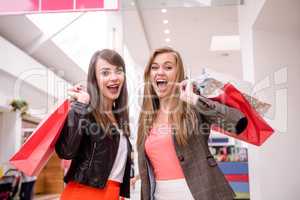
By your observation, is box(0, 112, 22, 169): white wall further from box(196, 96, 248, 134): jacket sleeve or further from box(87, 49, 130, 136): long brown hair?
box(196, 96, 248, 134): jacket sleeve

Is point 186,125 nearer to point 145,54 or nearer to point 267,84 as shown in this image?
point 267,84

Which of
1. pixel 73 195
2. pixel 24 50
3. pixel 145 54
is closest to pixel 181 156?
pixel 73 195

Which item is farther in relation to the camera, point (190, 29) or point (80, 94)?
point (190, 29)

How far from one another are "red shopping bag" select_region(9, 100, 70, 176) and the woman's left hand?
0.63 meters

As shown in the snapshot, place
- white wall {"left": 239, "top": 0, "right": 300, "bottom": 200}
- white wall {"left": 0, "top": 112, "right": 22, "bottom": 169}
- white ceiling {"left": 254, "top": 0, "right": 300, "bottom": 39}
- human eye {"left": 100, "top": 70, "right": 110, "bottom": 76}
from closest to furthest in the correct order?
1. human eye {"left": 100, "top": 70, "right": 110, "bottom": 76}
2. white ceiling {"left": 254, "top": 0, "right": 300, "bottom": 39}
3. white wall {"left": 239, "top": 0, "right": 300, "bottom": 200}
4. white wall {"left": 0, "top": 112, "right": 22, "bottom": 169}

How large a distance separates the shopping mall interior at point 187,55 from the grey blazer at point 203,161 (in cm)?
55

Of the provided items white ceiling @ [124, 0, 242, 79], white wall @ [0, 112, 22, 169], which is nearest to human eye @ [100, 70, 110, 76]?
white ceiling @ [124, 0, 242, 79]

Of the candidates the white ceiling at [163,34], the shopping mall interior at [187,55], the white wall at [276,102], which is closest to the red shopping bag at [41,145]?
the shopping mall interior at [187,55]

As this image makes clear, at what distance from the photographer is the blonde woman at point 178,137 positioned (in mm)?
1538

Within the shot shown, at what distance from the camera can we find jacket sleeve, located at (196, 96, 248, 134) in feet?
5.07

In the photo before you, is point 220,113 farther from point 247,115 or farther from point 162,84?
point 162,84

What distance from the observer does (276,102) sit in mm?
3232

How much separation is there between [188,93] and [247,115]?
0.38 metres

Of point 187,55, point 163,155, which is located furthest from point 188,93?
point 187,55
